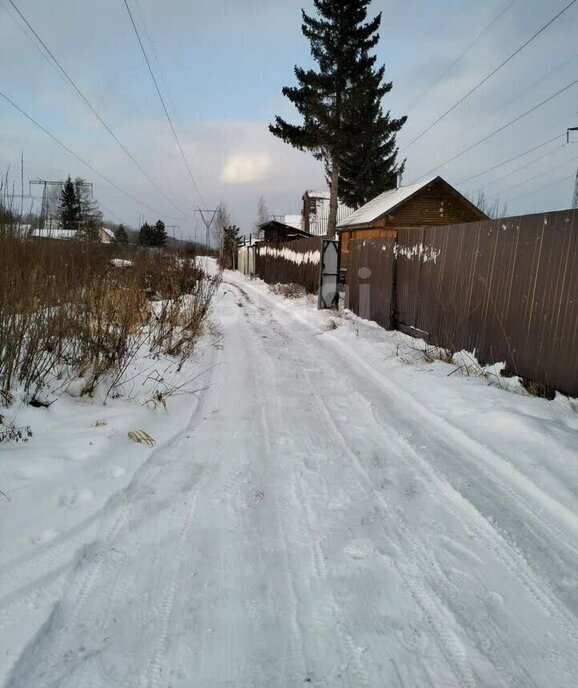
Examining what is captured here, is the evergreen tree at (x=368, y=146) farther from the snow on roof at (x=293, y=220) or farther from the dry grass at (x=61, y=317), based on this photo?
the snow on roof at (x=293, y=220)

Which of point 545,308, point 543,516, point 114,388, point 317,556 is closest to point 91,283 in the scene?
point 114,388

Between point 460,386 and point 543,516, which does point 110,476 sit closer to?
point 543,516

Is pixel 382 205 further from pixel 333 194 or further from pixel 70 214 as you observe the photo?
pixel 70 214

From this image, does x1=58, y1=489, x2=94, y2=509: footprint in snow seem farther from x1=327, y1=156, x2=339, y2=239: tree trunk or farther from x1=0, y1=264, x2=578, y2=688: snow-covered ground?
x1=327, y1=156, x2=339, y2=239: tree trunk

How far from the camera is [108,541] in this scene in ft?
7.63

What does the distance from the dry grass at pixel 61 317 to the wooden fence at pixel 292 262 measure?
964 centimetres

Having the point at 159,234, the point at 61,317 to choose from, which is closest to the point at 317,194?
the point at 159,234

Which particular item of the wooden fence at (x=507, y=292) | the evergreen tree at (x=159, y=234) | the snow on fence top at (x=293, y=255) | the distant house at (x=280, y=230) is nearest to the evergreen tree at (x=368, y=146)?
the snow on fence top at (x=293, y=255)

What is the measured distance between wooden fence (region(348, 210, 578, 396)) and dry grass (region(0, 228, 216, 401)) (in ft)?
13.8

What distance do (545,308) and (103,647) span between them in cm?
500

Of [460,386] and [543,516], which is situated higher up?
[460,386]

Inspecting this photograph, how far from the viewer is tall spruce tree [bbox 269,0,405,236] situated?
2242 centimetres

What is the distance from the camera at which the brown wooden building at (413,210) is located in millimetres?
22219

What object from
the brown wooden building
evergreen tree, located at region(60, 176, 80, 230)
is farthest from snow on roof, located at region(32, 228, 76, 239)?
the brown wooden building
